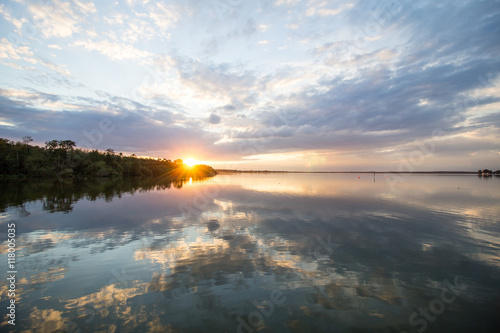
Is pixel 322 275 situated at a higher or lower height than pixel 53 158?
lower

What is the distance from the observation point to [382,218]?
2511 cm

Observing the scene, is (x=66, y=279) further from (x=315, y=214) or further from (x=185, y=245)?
(x=315, y=214)

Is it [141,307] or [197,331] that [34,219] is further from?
[197,331]

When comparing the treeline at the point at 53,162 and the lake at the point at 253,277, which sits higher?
the treeline at the point at 53,162

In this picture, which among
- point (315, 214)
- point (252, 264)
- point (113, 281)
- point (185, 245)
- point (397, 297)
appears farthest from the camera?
point (315, 214)

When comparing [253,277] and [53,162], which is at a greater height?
[53,162]

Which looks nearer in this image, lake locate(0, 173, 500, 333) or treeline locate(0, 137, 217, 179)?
lake locate(0, 173, 500, 333)

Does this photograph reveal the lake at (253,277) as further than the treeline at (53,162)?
No

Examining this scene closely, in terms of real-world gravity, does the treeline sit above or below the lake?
above

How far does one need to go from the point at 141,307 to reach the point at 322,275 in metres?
8.59

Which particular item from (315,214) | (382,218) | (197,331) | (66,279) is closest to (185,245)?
(66,279)

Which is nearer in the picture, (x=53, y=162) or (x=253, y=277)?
(x=253, y=277)

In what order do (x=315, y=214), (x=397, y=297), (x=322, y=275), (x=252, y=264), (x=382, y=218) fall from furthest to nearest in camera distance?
(x=315, y=214) → (x=382, y=218) → (x=252, y=264) → (x=322, y=275) → (x=397, y=297)

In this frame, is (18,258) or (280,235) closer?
(18,258)
